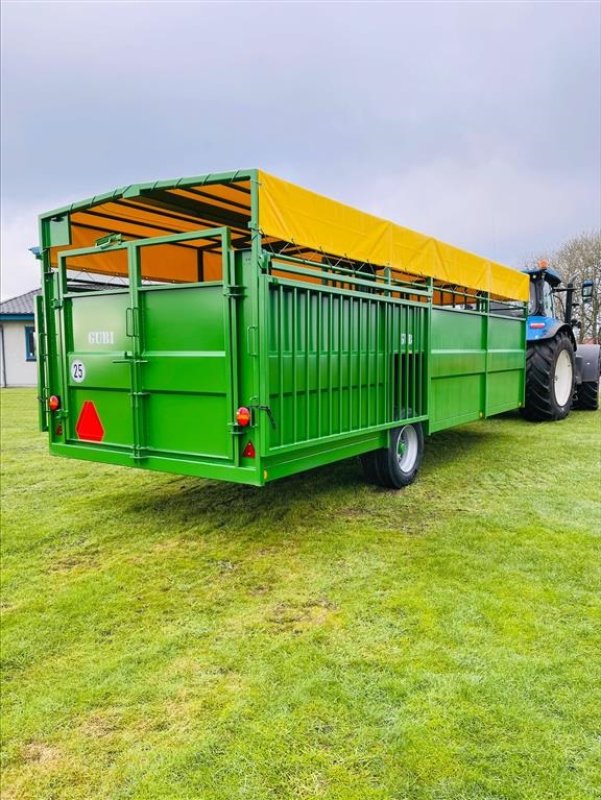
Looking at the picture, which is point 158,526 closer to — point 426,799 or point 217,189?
point 217,189

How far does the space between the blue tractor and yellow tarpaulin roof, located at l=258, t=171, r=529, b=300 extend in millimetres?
2501

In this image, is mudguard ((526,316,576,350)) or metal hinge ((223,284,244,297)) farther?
mudguard ((526,316,576,350))

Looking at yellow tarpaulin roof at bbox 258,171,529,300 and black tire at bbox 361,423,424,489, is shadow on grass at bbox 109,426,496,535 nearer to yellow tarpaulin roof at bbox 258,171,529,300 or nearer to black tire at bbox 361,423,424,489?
black tire at bbox 361,423,424,489

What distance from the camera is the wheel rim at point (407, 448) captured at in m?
6.00

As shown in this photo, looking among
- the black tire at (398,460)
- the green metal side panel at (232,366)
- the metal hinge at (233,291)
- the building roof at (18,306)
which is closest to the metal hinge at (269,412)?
the green metal side panel at (232,366)

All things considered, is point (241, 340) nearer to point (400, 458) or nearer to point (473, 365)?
point (400, 458)

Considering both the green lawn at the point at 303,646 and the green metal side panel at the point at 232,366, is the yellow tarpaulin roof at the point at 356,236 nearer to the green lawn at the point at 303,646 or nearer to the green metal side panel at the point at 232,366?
the green metal side panel at the point at 232,366

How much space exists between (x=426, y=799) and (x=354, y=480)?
4.19 meters

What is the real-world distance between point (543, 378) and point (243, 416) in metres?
6.84

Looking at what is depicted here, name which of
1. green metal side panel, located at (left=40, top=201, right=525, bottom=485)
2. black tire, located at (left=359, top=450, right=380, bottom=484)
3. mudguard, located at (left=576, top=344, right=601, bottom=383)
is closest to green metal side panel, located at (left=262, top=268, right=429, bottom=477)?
green metal side panel, located at (left=40, top=201, right=525, bottom=485)

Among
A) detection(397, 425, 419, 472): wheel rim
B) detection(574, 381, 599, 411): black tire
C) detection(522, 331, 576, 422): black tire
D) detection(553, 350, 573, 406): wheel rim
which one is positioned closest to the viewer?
detection(397, 425, 419, 472): wheel rim

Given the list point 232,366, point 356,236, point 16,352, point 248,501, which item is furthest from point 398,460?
point 16,352

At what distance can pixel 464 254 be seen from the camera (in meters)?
6.68

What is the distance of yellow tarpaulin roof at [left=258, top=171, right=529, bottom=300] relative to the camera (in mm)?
3994
